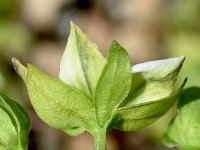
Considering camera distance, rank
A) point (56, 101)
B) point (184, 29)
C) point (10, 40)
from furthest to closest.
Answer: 1. point (184, 29)
2. point (10, 40)
3. point (56, 101)

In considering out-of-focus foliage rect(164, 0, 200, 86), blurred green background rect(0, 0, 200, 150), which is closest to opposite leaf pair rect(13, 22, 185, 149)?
blurred green background rect(0, 0, 200, 150)

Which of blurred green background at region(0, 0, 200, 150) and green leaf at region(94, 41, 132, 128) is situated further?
blurred green background at region(0, 0, 200, 150)

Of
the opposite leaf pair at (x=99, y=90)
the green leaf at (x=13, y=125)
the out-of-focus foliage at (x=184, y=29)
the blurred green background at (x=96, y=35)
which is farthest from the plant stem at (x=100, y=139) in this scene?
the out-of-focus foliage at (x=184, y=29)

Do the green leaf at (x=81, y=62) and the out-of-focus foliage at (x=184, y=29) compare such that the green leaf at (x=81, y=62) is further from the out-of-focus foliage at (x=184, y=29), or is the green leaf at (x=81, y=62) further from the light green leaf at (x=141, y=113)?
the out-of-focus foliage at (x=184, y=29)

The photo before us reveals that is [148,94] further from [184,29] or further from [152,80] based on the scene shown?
[184,29]

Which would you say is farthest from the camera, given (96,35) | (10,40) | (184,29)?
(96,35)

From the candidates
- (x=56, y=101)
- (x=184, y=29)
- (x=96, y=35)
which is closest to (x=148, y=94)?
(x=56, y=101)

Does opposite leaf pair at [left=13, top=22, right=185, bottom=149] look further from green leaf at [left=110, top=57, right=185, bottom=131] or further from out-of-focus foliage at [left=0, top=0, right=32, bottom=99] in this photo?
out-of-focus foliage at [left=0, top=0, right=32, bottom=99]
